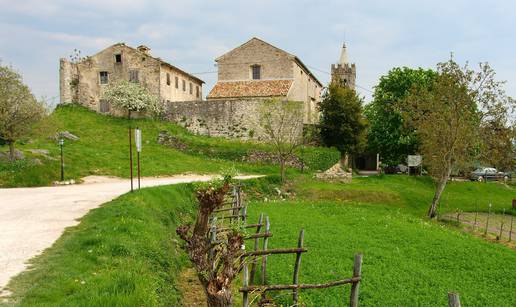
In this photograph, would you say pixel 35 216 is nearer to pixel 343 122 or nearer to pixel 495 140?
pixel 495 140

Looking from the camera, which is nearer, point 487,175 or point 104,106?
point 104,106

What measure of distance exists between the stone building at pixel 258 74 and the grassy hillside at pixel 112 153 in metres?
7.36

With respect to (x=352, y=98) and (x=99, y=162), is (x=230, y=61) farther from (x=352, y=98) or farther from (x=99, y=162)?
(x=99, y=162)

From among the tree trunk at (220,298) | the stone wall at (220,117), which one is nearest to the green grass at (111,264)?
the tree trunk at (220,298)

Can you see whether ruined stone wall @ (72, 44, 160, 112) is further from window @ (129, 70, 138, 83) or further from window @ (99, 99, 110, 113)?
window @ (99, 99, 110, 113)

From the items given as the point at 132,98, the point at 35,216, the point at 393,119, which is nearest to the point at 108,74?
the point at 132,98

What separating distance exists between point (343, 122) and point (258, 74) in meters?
13.2

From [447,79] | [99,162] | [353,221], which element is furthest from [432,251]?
[99,162]

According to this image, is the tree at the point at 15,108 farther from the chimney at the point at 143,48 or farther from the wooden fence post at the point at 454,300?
the wooden fence post at the point at 454,300

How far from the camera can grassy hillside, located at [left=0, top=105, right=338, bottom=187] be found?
27.3m

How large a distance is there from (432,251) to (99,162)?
1024 inches

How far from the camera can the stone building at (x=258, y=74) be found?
50.9 metres

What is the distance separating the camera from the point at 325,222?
68.0 ft

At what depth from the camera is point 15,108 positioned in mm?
28062
